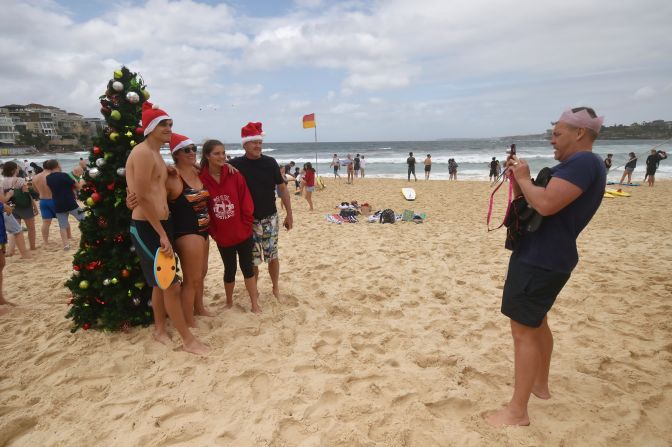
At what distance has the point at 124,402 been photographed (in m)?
2.38

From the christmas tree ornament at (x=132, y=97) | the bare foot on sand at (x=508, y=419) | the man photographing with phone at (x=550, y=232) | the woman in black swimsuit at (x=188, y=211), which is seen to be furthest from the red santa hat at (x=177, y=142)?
the bare foot on sand at (x=508, y=419)

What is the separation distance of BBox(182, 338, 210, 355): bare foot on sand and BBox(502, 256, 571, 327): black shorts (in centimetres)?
238

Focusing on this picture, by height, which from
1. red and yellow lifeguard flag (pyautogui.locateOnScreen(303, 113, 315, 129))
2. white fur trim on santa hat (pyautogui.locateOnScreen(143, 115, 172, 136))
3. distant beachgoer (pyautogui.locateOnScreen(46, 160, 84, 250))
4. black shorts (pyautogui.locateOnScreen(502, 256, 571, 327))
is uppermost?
red and yellow lifeguard flag (pyautogui.locateOnScreen(303, 113, 315, 129))

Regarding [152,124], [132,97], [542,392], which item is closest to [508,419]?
[542,392]

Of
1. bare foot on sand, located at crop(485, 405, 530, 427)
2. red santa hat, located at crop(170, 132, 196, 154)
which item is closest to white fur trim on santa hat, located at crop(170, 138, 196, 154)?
red santa hat, located at crop(170, 132, 196, 154)

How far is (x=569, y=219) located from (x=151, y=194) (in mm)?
2680

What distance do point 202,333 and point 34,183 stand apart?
5.90 meters

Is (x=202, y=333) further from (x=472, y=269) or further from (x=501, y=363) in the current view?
(x=472, y=269)

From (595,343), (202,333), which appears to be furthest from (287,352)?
(595,343)

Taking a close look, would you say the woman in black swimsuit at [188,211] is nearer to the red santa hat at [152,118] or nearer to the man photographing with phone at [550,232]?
the red santa hat at [152,118]

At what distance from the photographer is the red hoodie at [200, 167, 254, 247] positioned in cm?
321

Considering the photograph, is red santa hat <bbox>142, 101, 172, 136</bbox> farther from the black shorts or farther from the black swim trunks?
the black shorts

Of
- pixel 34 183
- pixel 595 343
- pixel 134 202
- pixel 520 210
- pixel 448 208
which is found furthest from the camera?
pixel 448 208

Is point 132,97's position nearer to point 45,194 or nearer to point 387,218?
point 45,194
